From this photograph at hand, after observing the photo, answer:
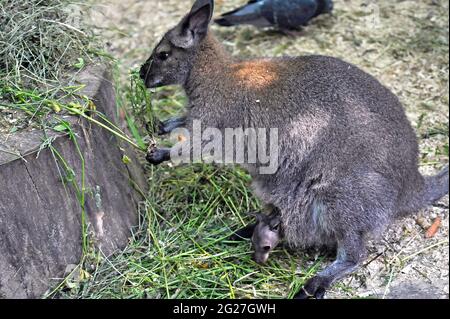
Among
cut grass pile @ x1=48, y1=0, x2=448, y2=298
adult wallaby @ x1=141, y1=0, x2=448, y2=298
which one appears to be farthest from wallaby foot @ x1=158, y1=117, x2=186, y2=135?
cut grass pile @ x1=48, y1=0, x2=448, y2=298

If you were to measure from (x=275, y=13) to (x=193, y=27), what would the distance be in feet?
7.63

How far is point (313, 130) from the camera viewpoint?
473 centimetres

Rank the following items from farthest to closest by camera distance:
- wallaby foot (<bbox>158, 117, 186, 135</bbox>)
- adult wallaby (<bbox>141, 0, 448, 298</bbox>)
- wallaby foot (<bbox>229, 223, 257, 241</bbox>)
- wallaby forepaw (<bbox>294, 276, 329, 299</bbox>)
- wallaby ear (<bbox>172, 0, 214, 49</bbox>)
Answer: wallaby foot (<bbox>158, 117, 186, 135</bbox>), wallaby foot (<bbox>229, 223, 257, 241</bbox>), wallaby ear (<bbox>172, 0, 214, 49</bbox>), adult wallaby (<bbox>141, 0, 448, 298</bbox>), wallaby forepaw (<bbox>294, 276, 329, 299</bbox>)

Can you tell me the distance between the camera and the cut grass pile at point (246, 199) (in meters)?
4.64

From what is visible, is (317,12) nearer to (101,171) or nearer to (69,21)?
(69,21)

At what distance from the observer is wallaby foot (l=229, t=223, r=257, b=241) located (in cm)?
503

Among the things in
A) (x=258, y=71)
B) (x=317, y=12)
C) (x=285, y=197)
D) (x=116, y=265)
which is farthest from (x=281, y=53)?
(x=116, y=265)

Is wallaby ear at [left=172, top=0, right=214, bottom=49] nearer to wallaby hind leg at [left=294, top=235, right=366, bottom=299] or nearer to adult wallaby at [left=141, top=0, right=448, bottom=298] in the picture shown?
adult wallaby at [left=141, top=0, right=448, bottom=298]

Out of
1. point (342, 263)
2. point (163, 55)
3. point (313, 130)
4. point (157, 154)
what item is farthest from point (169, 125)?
point (342, 263)

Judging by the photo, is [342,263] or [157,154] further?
[157,154]

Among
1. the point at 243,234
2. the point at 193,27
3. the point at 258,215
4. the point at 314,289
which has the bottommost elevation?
the point at 314,289

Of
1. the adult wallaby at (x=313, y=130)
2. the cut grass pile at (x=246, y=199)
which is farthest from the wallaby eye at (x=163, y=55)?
the cut grass pile at (x=246, y=199)

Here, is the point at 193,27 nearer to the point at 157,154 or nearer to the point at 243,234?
the point at 157,154

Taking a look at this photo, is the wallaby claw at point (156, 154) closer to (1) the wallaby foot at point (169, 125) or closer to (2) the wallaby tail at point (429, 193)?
(1) the wallaby foot at point (169, 125)
